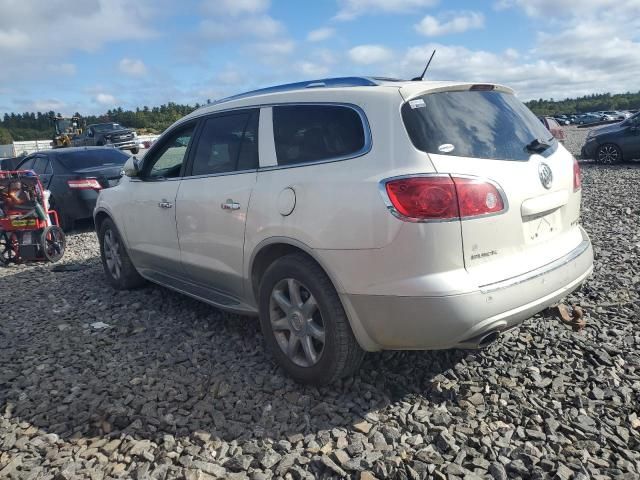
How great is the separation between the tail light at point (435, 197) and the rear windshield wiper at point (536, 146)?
681 mm

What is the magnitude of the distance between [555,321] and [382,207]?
212 centimetres

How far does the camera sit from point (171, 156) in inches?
185

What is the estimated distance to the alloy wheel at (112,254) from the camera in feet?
18.4

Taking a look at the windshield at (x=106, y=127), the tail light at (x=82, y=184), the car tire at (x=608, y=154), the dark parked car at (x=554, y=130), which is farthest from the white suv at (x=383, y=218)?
the windshield at (x=106, y=127)

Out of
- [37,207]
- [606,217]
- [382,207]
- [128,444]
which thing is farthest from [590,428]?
[37,207]

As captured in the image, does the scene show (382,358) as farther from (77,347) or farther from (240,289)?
(77,347)

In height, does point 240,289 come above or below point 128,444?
above

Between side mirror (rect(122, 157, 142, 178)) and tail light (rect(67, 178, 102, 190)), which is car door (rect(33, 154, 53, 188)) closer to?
tail light (rect(67, 178, 102, 190))

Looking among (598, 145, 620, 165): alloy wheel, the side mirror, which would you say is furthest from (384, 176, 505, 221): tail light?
(598, 145, 620, 165): alloy wheel

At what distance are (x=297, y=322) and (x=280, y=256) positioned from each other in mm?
442

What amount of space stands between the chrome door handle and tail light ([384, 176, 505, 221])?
1.25 m

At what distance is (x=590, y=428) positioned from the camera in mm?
2807

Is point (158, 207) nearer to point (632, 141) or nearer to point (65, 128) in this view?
point (632, 141)

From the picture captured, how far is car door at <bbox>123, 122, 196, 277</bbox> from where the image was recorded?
176 inches
